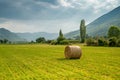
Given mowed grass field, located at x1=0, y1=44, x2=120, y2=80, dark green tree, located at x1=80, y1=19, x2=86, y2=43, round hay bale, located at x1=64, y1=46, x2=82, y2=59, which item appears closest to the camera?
mowed grass field, located at x1=0, y1=44, x2=120, y2=80

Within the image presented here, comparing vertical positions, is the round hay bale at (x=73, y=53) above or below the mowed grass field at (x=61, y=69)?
above

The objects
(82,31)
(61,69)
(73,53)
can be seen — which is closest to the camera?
(61,69)

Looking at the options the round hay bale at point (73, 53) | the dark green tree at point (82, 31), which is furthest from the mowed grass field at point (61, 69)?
the dark green tree at point (82, 31)

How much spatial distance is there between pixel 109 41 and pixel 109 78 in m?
65.5

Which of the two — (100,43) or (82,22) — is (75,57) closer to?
(100,43)

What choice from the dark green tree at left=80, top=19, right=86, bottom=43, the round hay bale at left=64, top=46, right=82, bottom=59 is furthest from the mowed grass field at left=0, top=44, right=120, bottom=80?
the dark green tree at left=80, top=19, right=86, bottom=43

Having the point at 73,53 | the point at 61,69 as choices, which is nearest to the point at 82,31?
the point at 73,53

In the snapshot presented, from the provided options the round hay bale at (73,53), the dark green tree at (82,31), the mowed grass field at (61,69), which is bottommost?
the mowed grass field at (61,69)

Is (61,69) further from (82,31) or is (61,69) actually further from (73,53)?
(82,31)

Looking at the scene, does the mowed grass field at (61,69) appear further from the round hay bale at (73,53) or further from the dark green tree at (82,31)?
the dark green tree at (82,31)

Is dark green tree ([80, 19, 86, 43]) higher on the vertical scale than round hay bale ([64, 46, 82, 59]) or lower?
higher

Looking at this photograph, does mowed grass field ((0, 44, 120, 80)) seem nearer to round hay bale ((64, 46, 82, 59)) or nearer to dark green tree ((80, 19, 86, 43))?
round hay bale ((64, 46, 82, 59))

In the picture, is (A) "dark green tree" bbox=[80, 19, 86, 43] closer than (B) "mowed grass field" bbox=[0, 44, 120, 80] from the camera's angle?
No

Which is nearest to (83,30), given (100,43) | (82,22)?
(82,22)
